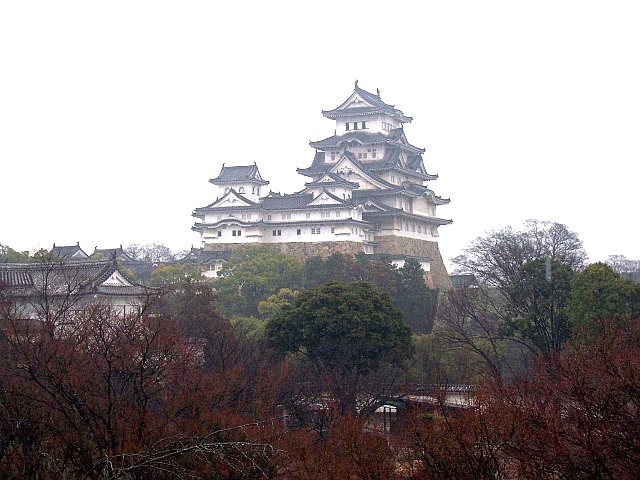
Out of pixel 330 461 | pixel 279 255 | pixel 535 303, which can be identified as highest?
pixel 279 255

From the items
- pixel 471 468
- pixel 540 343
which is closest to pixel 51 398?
pixel 471 468

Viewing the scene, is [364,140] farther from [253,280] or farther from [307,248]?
[253,280]

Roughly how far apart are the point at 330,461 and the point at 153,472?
3.28 m

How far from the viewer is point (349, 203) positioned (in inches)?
1869

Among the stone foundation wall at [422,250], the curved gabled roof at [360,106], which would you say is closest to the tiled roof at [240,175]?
the curved gabled roof at [360,106]

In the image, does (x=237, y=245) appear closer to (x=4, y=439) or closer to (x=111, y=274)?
(x=111, y=274)

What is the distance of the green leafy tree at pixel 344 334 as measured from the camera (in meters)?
25.5

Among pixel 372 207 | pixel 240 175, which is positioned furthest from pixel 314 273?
pixel 240 175

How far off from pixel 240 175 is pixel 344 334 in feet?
90.7

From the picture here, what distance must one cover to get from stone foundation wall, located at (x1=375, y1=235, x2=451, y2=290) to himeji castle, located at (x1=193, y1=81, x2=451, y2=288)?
6cm

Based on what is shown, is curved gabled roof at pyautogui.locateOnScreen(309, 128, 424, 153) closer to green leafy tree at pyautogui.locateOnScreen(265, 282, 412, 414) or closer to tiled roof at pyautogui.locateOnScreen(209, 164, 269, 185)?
tiled roof at pyautogui.locateOnScreen(209, 164, 269, 185)

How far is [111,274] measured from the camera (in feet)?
103

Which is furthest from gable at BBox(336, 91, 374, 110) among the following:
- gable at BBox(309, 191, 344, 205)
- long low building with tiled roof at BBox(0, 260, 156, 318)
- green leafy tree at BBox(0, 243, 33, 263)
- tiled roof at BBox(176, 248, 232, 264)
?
long low building with tiled roof at BBox(0, 260, 156, 318)

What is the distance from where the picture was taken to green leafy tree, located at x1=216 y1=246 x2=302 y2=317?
131 ft
